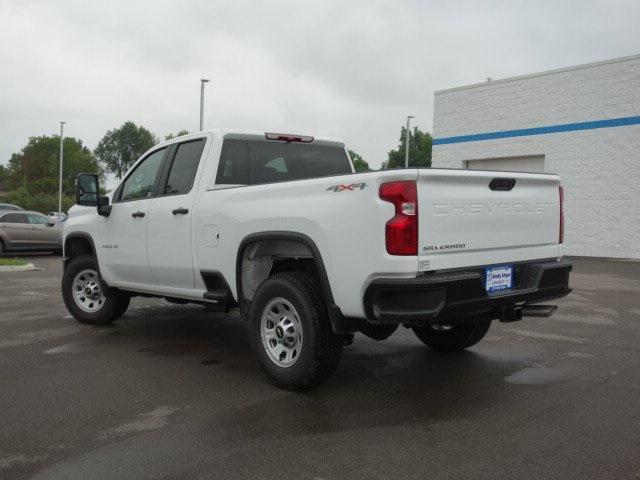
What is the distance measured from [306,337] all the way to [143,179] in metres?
3.06

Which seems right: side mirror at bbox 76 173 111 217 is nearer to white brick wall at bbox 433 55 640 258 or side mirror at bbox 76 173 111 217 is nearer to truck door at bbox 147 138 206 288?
truck door at bbox 147 138 206 288

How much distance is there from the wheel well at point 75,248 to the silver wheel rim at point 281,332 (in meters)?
3.53

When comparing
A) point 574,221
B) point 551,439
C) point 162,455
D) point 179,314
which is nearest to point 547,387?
point 551,439

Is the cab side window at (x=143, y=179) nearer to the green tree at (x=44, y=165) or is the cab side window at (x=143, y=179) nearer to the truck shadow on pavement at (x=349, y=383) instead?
the truck shadow on pavement at (x=349, y=383)

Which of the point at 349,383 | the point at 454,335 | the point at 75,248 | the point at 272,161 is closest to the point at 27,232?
the point at 75,248

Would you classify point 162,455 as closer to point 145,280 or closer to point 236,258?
point 236,258

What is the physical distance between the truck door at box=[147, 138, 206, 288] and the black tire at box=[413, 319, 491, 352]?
2.27m

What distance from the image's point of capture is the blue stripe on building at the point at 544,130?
2080 cm

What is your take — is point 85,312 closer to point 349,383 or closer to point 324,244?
point 349,383

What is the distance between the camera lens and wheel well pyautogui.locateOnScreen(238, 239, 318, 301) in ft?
16.0

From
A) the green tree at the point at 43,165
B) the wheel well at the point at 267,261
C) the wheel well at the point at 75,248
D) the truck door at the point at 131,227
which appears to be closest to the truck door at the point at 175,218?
the truck door at the point at 131,227

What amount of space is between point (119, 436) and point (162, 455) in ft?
1.43

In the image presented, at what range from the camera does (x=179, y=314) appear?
27.4 ft

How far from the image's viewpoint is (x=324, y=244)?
4.37 m
